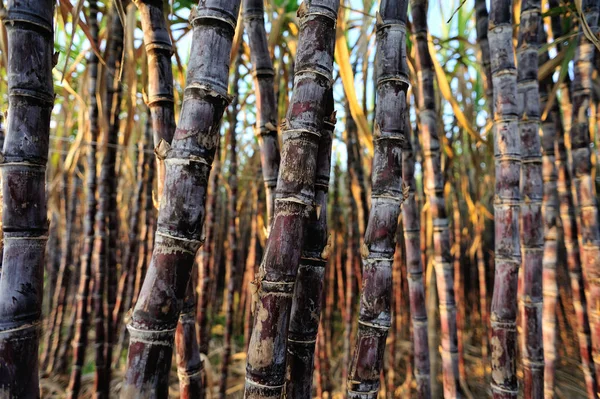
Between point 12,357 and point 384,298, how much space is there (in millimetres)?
639

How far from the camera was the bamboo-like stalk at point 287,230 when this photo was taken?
603 mm

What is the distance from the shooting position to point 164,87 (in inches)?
30.3

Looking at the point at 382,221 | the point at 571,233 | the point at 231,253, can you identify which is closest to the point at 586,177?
the point at 571,233

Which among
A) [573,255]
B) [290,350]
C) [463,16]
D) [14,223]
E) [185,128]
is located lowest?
[290,350]

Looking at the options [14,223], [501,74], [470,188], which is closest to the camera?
[14,223]

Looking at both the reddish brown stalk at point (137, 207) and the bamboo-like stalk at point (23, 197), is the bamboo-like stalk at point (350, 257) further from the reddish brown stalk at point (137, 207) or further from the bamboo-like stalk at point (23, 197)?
the bamboo-like stalk at point (23, 197)

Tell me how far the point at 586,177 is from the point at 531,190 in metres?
0.42

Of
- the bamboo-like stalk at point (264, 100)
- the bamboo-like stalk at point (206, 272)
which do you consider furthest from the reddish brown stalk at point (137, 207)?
the bamboo-like stalk at point (264, 100)

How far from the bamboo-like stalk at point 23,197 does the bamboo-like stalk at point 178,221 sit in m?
0.23

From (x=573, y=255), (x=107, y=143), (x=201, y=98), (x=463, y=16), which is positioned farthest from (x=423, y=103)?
(x=463, y=16)

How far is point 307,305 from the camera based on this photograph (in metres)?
0.73

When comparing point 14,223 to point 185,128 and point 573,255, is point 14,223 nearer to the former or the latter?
point 185,128

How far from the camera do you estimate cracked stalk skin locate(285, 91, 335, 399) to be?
72cm

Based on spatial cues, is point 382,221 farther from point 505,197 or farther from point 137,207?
point 137,207
